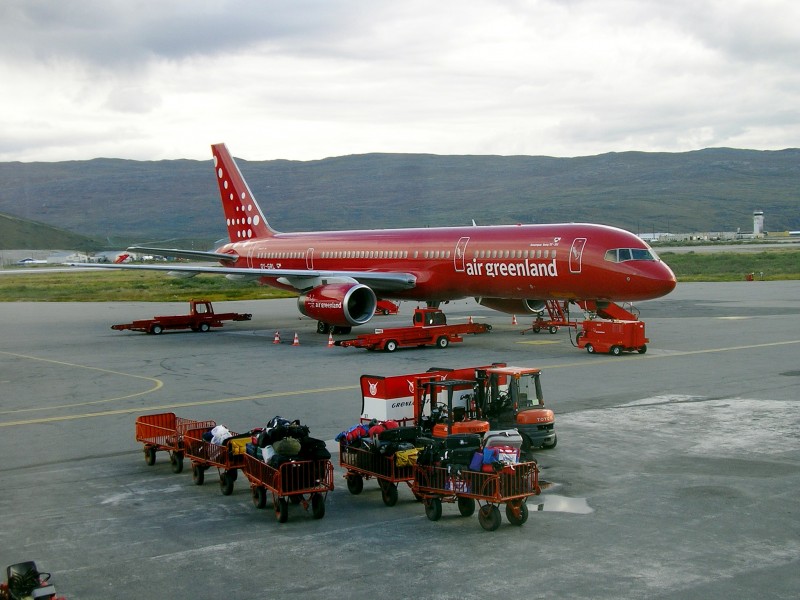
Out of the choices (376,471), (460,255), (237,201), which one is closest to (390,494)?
(376,471)

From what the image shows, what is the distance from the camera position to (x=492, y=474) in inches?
546

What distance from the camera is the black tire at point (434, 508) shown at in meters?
14.4

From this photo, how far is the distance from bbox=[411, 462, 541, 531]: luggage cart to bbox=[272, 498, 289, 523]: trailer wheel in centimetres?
205

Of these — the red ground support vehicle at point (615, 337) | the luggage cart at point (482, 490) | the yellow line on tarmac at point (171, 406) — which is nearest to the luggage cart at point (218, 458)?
the luggage cart at point (482, 490)

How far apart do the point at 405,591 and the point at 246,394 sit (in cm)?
1572

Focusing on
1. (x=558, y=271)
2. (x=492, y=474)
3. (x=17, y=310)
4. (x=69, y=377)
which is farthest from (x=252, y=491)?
(x=17, y=310)

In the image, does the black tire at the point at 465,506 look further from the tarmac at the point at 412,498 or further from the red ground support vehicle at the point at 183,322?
the red ground support vehicle at the point at 183,322

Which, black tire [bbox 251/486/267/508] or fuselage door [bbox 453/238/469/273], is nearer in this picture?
black tire [bbox 251/486/267/508]

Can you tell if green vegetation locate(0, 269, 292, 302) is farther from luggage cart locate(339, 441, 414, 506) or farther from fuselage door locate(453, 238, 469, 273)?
luggage cart locate(339, 441, 414, 506)

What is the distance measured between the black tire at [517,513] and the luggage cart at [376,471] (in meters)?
1.97

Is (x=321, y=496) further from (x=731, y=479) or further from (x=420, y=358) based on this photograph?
(x=420, y=358)

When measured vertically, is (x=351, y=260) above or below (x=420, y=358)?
above

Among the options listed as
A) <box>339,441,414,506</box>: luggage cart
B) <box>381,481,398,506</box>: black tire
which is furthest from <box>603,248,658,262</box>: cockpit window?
<box>381,481,398,506</box>: black tire

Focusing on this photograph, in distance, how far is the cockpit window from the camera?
3469 centimetres
